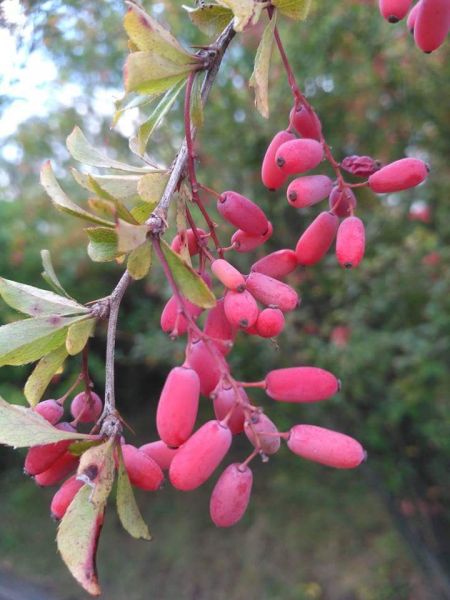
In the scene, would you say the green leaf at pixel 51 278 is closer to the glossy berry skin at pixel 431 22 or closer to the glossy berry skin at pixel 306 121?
the glossy berry skin at pixel 306 121

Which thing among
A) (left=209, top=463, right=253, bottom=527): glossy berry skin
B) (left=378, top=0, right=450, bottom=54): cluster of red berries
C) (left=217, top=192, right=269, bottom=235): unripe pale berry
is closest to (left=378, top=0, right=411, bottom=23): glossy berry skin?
(left=378, top=0, right=450, bottom=54): cluster of red berries

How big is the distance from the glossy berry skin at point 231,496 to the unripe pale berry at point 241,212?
0.75 ft

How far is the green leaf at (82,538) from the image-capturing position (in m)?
0.46

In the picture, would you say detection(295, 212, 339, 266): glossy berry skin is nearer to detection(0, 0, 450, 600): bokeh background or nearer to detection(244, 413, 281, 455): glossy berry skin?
detection(244, 413, 281, 455): glossy berry skin

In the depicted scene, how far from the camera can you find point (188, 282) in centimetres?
50

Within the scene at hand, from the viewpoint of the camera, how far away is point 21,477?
380cm

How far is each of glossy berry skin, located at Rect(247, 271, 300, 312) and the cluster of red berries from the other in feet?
0.89

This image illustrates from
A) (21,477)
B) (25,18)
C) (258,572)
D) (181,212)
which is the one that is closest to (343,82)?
(25,18)

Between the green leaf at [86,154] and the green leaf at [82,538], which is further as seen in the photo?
the green leaf at [86,154]

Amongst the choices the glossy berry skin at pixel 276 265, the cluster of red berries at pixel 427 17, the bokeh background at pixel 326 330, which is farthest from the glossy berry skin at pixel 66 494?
the bokeh background at pixel 326 330

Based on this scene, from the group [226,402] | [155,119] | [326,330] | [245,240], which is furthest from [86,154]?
[326,330]

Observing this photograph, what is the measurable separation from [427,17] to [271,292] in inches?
11.5

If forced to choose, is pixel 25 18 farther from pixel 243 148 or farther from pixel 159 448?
pixel 243 148

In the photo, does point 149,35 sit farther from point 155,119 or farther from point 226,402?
point 226,402
